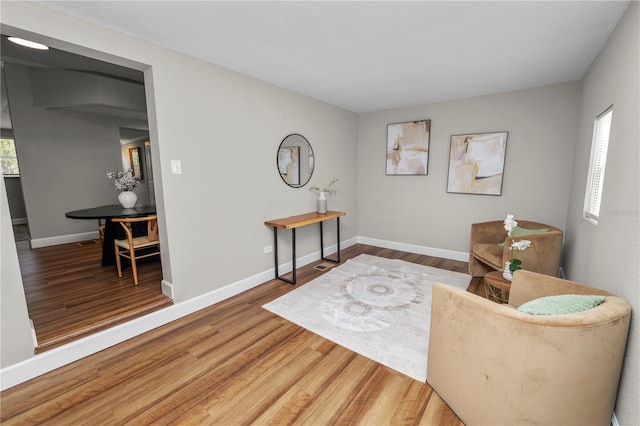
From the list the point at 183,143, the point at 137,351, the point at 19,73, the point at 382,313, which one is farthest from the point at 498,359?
the point at 19,73

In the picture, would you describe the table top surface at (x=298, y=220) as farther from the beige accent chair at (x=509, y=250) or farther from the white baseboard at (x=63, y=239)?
the white baseboard at (x=63, y=239)

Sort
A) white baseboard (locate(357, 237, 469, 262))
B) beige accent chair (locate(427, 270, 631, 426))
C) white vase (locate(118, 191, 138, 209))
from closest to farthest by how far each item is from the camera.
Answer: beige accent chair (locate(427, 270, 631, 426)) → white vase (locate(118, 191, 138, 209)) → white baseboard (locate(357, 237, 469, 262))

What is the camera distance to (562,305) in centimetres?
131

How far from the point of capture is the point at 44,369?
6.21ft

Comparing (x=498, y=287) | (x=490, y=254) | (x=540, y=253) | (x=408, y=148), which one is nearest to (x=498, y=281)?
(x=498, y=287)

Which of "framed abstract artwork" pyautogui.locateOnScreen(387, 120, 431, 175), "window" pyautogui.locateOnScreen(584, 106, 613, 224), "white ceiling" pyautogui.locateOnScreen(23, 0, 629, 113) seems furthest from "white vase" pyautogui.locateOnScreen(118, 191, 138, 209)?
"window" pyautogui.locateOnScreen(584, 106, 613, 224)

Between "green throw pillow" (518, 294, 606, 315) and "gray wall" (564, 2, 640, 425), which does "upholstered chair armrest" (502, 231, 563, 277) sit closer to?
"gray wall" (564, 2, 640, 425)

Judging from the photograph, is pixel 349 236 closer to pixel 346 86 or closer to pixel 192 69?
pixel 346 86

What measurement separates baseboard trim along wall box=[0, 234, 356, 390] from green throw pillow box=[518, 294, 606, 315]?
8.82 feet

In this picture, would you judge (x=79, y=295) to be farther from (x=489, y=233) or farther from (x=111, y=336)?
(x=489, y=233)

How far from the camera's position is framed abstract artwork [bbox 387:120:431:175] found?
4.29 metres

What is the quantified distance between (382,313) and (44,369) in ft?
8.80

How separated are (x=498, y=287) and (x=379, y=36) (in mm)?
2348

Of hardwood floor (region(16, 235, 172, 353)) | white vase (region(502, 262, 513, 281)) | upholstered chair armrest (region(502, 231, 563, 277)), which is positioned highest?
upholstered chair armrest (region(502, 231, 563, 277))
